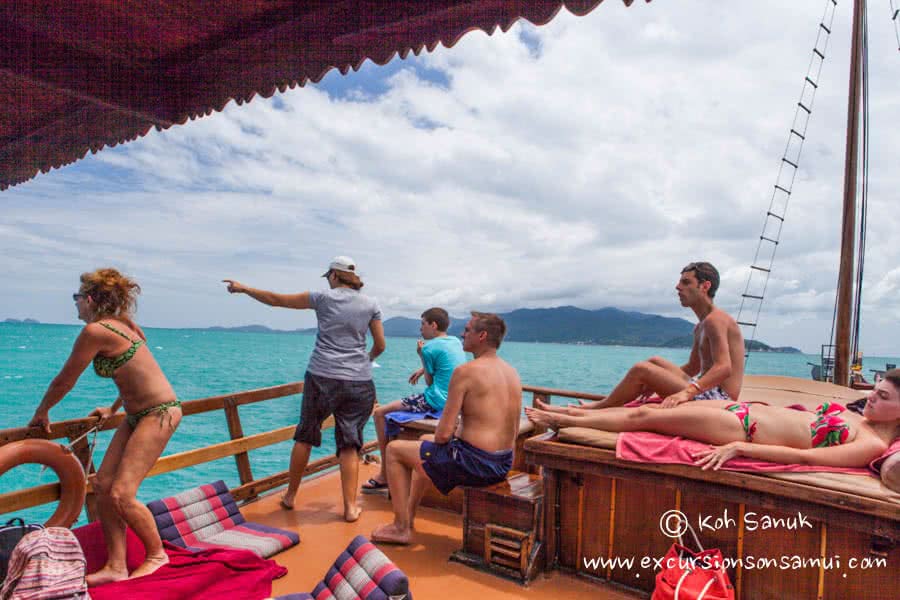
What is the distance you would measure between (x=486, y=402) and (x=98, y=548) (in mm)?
2248

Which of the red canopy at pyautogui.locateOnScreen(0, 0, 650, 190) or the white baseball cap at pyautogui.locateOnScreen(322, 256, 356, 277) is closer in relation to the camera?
the red canopy at pyautogui.locateOnScreen(0, 0, 650, 190)

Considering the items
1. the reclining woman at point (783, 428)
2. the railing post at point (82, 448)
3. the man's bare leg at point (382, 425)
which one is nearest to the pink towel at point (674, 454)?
the reclining woman at point (783, 428)

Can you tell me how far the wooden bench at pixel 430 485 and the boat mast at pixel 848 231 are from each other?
7902mm

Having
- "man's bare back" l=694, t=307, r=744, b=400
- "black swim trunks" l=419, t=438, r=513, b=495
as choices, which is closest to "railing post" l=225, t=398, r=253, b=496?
"black swim trunks" l=419, t=438, r=513, b=495

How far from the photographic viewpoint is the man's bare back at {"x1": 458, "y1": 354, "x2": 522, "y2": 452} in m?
3.33

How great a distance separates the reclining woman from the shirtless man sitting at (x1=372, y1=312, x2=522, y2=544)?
25.1 inches

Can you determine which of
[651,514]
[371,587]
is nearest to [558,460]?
[651,514]

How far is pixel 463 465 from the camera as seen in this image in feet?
10.8

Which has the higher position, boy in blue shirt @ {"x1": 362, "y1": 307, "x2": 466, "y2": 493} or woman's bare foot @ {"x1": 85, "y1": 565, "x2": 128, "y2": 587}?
boy in blue shirt @ {"x1": 362, "y1": 307, "x2": 466, "y2": 493}

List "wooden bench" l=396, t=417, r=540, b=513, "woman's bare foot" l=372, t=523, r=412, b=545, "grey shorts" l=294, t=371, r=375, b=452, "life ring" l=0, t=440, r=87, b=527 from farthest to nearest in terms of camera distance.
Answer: "wooden bench" l=396, t=417, r=540, b=513, "grey shorts" l=294, t=371, r=375, b=452, "woman's bare foot" l=372, t=523, r=412, b=545, "life ring" l=0, t=440, r=87, b=527

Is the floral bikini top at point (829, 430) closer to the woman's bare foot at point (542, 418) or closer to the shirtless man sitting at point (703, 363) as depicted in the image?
the shirtless man sitting at point (703, 363)

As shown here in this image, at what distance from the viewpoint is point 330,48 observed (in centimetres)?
249

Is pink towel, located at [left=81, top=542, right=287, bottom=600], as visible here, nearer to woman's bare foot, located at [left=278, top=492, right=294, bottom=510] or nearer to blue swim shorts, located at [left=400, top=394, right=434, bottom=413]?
woman's bare foot, located at [left=278, top=492, right=294, bottom=510]

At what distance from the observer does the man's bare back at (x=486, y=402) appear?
10.9 feet
